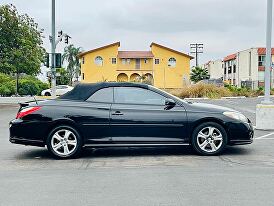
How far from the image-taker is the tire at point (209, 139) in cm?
832

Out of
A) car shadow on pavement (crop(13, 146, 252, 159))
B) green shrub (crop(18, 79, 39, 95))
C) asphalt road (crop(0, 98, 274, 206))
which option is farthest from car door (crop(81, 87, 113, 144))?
green shrub (crop(18, 79, 39, 95))

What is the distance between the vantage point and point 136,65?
215ft

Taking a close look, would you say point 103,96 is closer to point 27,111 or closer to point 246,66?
point 27,111

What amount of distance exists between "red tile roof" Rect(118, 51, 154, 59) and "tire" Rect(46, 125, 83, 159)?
57326 mm

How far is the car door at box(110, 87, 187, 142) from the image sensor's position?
819cm

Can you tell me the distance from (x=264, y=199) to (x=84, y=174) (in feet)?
9.37

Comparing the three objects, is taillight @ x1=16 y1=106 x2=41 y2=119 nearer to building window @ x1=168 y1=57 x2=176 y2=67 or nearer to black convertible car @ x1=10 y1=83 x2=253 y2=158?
black convertible car @ x1=10 y1=83 x2=253 y2=158

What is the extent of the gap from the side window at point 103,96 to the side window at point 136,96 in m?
0.10

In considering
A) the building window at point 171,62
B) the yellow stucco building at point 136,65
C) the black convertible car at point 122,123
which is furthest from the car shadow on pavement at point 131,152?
the building window at point 171,62

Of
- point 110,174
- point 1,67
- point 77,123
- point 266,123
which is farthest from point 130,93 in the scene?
point 1,67

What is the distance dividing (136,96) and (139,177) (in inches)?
89.0

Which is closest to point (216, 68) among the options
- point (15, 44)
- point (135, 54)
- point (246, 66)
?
point (246, 66)

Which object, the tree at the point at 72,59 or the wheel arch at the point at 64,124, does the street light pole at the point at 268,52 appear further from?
the tree at the point at 72,59

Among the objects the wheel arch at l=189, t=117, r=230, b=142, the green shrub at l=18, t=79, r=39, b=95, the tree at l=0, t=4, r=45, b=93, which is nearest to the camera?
the wheel arch at l=189, t=117, r=230, b=142
